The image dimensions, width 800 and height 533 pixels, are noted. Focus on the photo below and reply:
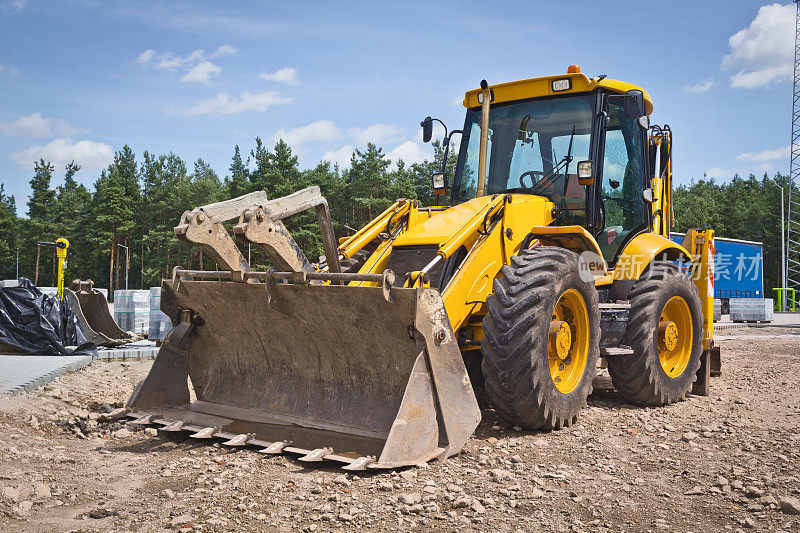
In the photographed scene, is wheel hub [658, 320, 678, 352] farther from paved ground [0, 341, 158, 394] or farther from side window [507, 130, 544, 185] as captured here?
paved ground [0, 341, 158, 394]

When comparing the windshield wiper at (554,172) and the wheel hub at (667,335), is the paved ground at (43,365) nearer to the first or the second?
the windshield wiper at (554,172)

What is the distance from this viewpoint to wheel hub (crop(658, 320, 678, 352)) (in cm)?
696

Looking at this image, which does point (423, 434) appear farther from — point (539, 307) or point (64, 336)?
point (64, 336)

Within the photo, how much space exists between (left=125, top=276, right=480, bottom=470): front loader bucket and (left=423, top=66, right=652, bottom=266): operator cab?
8.03ft

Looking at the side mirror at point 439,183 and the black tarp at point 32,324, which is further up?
the side mirror at point 439,183

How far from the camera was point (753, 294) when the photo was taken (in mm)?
29219

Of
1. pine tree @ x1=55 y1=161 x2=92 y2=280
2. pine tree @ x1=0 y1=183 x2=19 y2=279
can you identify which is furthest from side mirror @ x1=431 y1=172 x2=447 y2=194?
pine tree @ x1=0 y1=183 x2=19 y2=279

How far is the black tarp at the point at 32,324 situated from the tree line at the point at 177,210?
3132 cm

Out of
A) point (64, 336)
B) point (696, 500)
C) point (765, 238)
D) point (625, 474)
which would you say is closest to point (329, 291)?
point (625, 474)

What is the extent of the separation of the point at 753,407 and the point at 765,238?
209ft

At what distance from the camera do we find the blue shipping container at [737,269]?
28172mm

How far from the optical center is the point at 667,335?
7.02 m

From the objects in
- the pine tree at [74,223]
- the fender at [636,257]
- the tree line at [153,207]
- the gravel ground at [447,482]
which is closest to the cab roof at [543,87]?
the fender at [636,257]

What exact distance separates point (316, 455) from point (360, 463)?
0.34m
